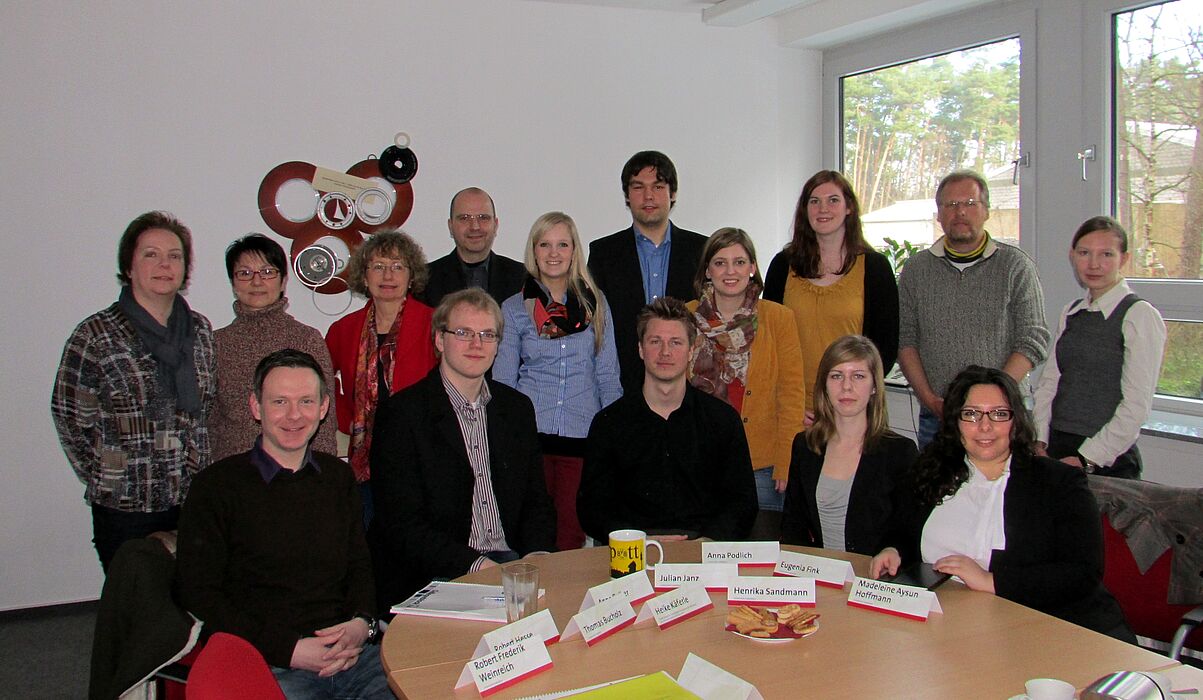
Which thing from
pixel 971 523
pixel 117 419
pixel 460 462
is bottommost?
pixel 971 523

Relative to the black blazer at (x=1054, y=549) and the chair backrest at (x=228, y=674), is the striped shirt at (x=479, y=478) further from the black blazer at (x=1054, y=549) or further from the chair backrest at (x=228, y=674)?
the black blazer at (x=1054, y=549)

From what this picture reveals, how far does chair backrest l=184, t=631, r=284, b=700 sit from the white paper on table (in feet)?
2.50

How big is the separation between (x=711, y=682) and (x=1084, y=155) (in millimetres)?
3676

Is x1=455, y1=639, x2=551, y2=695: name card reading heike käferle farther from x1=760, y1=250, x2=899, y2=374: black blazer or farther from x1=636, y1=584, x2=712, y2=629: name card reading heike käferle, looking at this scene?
x1=760, y1=250, x2=899, y2=374: black blazer

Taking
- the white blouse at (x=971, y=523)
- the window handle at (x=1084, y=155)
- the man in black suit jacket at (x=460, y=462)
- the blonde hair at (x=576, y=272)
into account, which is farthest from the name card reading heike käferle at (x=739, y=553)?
the window handle at (x=1084, y=155)

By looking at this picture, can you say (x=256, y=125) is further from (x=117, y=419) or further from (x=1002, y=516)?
(x=1002, y=516)

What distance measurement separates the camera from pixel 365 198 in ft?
15.6

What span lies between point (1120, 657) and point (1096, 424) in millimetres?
1751

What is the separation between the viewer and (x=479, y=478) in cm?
276

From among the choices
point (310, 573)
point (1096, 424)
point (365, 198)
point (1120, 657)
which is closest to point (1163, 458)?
point (1096, 424)

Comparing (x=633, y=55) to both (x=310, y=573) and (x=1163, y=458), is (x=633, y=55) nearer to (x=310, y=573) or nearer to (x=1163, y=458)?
(x=1163, y=458)

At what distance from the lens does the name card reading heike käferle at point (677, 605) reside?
1.87m

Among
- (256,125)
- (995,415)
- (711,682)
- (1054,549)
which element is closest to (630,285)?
(995,415)

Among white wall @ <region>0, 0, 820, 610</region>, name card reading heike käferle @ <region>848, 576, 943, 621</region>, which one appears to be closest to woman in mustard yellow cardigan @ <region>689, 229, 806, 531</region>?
name card reading heike käferle @ <region>848, 576, 943, 621</region>
